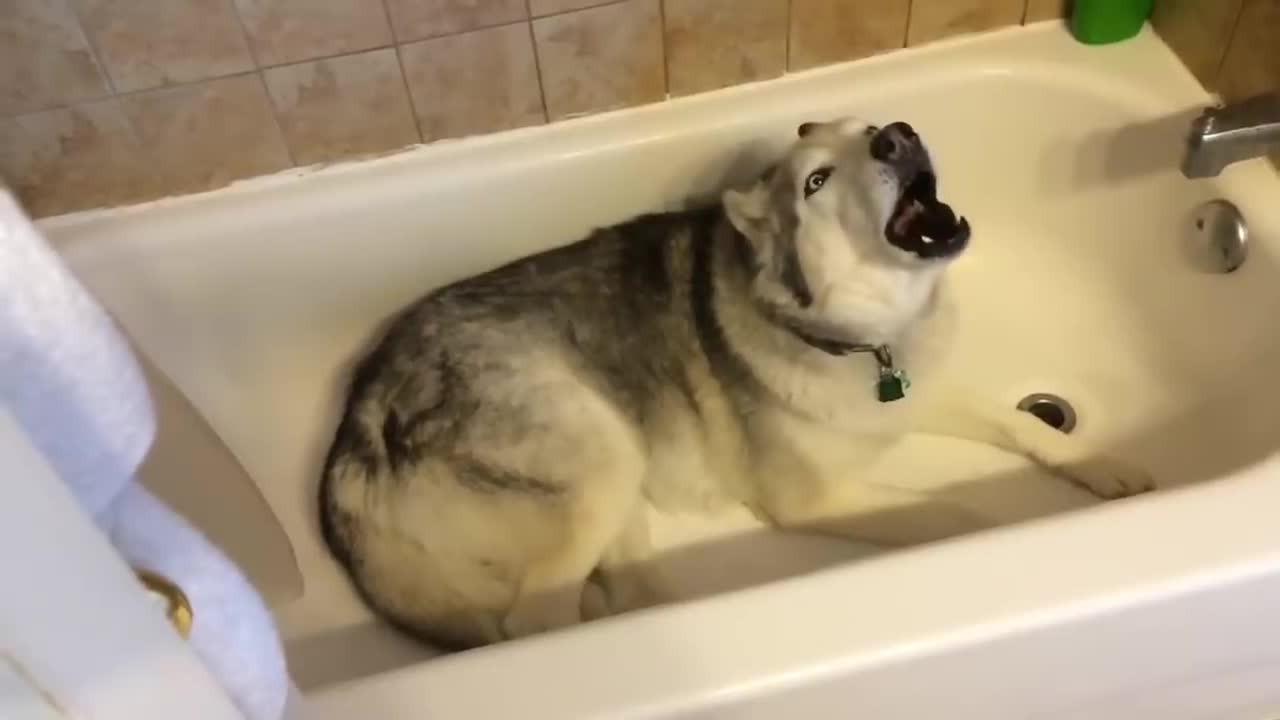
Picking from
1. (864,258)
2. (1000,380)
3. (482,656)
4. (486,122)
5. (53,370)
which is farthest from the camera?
(1000,380)

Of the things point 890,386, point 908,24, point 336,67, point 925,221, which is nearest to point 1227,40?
point 908,24

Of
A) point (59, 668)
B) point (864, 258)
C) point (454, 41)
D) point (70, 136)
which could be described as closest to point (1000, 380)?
point (864, 258)

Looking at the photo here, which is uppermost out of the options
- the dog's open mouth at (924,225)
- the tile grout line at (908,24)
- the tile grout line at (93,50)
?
the tile grout line at (93,50)

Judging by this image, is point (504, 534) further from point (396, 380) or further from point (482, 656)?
point (482, 656)

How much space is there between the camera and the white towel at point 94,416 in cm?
38

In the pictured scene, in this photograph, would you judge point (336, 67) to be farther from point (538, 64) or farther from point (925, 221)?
point (925, 221)

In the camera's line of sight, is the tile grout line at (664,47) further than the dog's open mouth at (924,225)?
Yes

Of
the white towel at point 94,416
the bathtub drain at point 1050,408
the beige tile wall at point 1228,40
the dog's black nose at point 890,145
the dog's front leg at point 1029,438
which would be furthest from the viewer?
the bathtub drain at point 1050,408

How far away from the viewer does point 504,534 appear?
1.28 m

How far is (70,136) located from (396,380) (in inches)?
20.6

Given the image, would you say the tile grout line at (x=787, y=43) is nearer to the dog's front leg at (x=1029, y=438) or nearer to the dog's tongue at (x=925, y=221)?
the dog's tongue at (x=925, y=221)

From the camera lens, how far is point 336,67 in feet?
4.52

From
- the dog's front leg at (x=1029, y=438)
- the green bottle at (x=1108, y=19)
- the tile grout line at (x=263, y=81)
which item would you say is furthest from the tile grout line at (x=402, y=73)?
the green bottle at (x=1108, y=19)

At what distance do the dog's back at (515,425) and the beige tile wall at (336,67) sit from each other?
224mm
